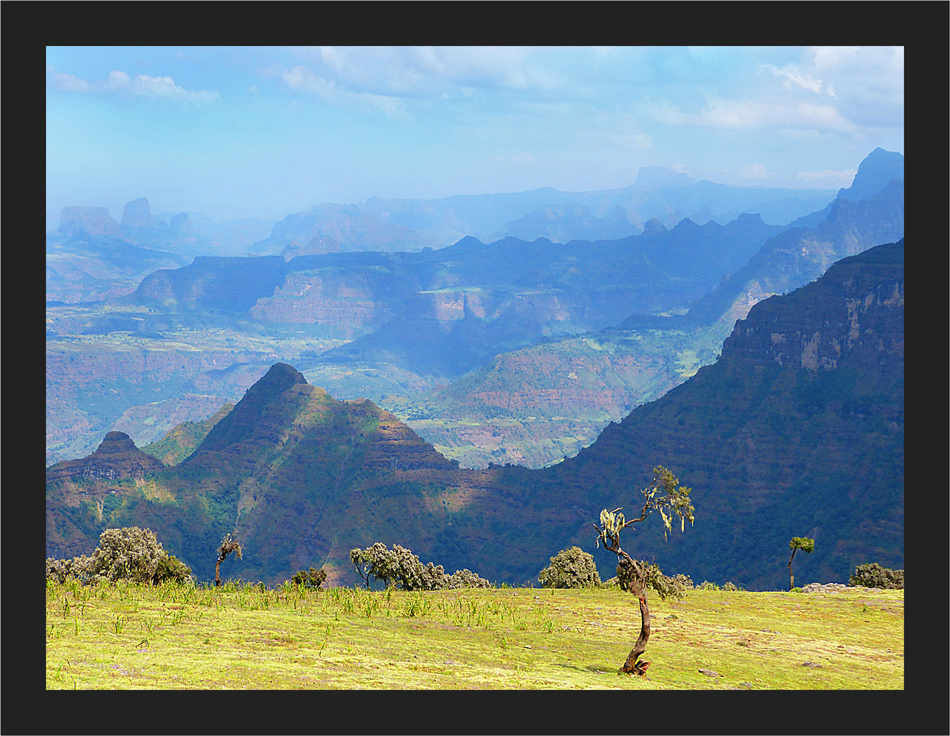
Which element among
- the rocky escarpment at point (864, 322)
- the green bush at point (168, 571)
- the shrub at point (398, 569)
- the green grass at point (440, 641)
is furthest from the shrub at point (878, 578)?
the rocky escarpment at point (864, 322)

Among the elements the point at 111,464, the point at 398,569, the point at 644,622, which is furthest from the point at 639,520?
the point at 111,464

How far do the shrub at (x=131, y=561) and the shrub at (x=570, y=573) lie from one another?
64.4 feet

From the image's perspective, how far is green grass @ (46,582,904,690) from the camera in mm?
19375

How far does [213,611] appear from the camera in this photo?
87.9 ft

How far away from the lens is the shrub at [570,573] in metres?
46.9

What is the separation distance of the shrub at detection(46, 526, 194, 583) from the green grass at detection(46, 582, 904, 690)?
172 inches

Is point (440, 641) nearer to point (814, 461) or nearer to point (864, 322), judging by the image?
point (814, 461)

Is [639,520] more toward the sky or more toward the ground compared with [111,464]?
more toward the sky

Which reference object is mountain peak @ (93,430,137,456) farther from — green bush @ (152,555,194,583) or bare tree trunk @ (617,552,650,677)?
Result: bare tree trunk @ (617,552,650,677)

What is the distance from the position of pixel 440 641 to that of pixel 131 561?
19.3 metres

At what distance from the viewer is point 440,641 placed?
79.4 ft

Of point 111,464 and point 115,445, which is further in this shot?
point 115,445

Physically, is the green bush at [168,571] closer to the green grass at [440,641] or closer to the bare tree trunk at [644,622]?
the green grass at [440,641]
